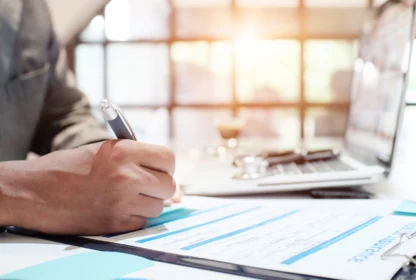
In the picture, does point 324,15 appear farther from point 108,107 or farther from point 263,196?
point 108,107

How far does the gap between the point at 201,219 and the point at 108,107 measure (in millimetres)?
154

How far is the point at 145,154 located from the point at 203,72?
5.06ft

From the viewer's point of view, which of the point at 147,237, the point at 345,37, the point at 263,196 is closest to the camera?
the point at 147,237

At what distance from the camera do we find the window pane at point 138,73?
6.56 ft

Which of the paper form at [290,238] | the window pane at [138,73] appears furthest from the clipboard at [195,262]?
the window pane at [138,73]

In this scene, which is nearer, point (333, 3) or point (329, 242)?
point (329, 242)

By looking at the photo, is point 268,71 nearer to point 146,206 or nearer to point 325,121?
point 325,121

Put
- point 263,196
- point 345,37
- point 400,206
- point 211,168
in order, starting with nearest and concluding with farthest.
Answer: point 400,206
point 263,196
point 211,168
point 345,37

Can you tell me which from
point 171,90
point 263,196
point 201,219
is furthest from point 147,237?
point 171,90

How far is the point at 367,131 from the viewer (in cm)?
104

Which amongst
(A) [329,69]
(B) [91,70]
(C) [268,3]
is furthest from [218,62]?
(B) [91,70]

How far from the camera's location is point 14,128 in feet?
2.76

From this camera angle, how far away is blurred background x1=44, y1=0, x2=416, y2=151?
1.92 metres

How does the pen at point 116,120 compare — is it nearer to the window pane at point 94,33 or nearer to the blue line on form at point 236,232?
the blue line on form at point 236,232
